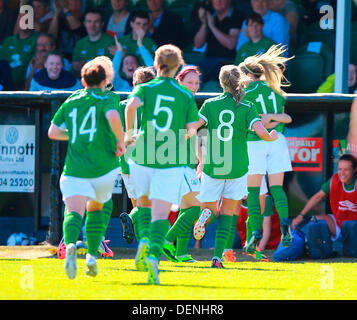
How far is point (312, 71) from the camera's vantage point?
12.6m

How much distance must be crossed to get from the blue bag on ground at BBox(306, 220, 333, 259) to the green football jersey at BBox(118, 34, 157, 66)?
4281 millimetres

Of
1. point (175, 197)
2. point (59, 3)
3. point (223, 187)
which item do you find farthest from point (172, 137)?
point (59, 3)

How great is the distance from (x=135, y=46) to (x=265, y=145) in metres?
4.12

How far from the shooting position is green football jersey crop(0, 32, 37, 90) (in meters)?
13.5

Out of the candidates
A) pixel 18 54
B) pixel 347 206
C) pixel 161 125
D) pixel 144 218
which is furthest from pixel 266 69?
pixel 18 54

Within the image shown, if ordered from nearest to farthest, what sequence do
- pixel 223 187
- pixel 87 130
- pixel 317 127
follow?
pixel 87 130
pixel 223 187
pixel 317 127

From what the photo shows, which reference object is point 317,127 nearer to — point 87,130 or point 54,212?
point 54,212

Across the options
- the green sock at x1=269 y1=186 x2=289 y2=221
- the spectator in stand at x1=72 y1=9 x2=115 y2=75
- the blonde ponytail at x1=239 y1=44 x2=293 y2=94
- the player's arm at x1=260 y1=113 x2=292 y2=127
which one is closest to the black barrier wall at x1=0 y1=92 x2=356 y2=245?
the blonde ponytail at x1=239 y1=44 x2=293 y2=94

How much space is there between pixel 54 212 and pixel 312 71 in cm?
461

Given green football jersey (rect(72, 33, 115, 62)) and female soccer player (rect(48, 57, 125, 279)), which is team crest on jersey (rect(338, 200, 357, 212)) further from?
green football jersey (rect(72, 33, 115, 62))

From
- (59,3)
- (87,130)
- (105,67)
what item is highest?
(59,3)

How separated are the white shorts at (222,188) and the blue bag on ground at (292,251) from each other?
165 centimetres

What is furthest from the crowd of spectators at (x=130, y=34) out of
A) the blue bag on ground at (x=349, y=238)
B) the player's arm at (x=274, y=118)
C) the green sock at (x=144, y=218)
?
the green sock at (x=144, y=218)

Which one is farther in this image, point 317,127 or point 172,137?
point 317,127
